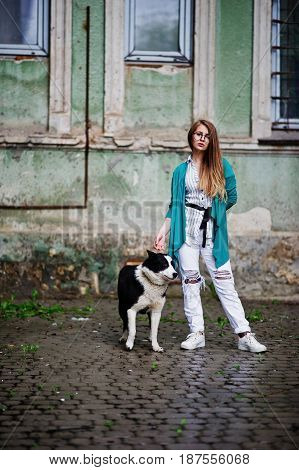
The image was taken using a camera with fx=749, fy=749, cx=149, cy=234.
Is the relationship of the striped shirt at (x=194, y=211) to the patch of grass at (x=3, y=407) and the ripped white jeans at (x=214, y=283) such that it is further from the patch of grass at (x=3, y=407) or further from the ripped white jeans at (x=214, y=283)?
the patch of grass at (x=3, y=407)

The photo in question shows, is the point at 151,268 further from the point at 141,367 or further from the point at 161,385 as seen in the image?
the point at 161,385

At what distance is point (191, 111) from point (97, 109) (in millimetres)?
1395

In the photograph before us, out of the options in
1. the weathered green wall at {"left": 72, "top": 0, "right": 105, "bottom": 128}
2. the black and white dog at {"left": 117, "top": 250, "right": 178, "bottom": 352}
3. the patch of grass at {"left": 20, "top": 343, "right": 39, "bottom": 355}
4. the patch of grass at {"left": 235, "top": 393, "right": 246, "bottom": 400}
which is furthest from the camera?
the weathered green wall at {"left": 72, "top": 0, "right": 105, "bottom": 128}

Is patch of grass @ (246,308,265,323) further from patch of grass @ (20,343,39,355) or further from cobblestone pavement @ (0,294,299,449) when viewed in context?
patch of grass @ (20,343,39,355)

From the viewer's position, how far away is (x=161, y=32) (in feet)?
36.8

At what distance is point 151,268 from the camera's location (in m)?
7.24

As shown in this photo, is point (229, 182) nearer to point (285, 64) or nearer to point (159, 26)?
point (285, 64)

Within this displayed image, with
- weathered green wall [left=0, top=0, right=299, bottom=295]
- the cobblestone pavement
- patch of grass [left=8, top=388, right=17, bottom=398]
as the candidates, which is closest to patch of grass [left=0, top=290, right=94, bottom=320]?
the cobblestone pavement

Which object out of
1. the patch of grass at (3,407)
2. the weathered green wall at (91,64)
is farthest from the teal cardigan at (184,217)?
the weathered green wall at (91,64)

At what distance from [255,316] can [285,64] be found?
4.06m

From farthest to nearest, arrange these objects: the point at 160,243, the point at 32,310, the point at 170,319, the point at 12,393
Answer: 1. the point at 32,310
2. the point at 170,319
3. the point at 160,243
4. the point at 12,393

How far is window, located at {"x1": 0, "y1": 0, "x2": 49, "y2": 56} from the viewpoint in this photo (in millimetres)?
11039

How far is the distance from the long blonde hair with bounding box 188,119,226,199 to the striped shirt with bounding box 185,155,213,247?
0.33 feet

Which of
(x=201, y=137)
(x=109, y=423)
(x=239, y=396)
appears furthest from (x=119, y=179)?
(x=109, y=423)
